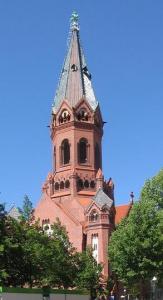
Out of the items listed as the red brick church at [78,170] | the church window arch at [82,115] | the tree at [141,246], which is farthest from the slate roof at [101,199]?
the tree at [141,246]

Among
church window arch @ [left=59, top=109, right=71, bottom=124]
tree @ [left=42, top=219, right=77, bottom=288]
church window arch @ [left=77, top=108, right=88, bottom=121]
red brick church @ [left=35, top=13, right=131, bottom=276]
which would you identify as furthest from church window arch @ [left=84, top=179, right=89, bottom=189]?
tree @ [left=42, top=219, right=77, bottom=288]

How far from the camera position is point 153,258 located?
60094 millimetres

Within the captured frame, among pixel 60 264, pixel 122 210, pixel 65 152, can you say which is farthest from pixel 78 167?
pixel 60 264

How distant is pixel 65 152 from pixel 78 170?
12.7ft

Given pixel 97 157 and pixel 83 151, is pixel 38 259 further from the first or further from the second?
pixel 97 157

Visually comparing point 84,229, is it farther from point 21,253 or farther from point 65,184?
point 21,253

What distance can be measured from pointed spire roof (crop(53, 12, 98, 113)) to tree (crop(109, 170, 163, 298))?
29.4 m

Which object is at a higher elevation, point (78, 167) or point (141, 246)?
point (78, 167)

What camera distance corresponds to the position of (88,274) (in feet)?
216

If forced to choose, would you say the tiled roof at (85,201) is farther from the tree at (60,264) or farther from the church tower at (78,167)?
the tree at (60,264)

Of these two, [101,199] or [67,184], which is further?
[67,184]

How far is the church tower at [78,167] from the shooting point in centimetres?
7856

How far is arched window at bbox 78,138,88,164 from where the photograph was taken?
85.1 meters

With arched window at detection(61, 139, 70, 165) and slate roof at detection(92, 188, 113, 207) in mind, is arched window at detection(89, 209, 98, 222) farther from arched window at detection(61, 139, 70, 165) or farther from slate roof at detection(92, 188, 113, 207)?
arched window at detection(61, 139, 70, 165)
